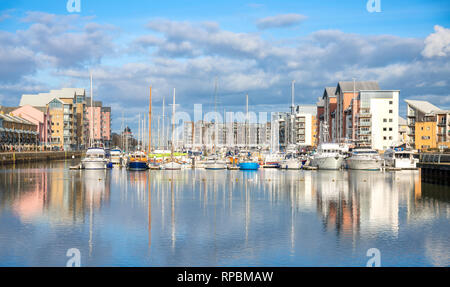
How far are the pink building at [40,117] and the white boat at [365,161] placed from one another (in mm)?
119618

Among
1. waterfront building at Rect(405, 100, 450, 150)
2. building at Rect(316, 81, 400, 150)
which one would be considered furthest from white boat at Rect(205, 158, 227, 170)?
waterfront building at Rect(405, 100, 450, 150)

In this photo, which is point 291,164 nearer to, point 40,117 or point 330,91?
point 330,91

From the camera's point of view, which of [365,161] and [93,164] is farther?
[365,161]

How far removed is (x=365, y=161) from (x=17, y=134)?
107494 millimetres

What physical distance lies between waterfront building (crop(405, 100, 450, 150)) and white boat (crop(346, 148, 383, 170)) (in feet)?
147

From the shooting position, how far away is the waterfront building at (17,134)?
140 metres

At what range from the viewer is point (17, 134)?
151 m

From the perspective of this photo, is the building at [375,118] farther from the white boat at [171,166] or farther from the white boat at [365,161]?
the white boat at [171,166]

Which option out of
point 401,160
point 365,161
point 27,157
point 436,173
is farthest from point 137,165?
point 401,160

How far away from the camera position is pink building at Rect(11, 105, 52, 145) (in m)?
176
